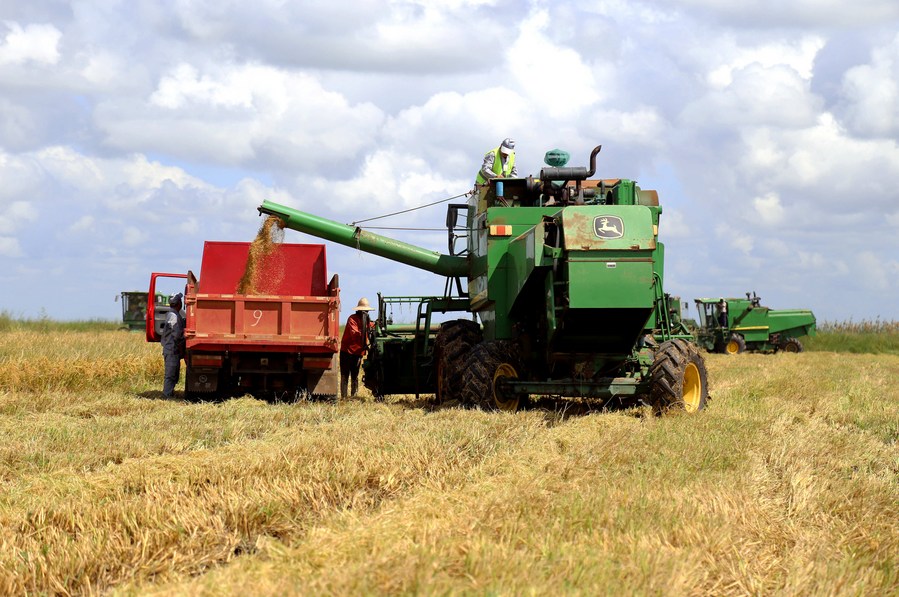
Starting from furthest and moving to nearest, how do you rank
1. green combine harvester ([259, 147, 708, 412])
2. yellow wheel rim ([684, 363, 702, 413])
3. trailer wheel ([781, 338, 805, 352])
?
trailer wheel ([781, 338, 805, 352]) < yellow wheel rim ([684, 363, 702, 413]) < green combine harvester ([259, 147, 708, 412])

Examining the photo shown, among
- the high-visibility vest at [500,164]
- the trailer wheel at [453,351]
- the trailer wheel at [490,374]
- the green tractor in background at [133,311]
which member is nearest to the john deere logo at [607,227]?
the trailer wheel at [490,374]

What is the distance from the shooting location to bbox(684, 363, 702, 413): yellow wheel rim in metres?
11.4

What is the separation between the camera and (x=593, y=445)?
7.98m

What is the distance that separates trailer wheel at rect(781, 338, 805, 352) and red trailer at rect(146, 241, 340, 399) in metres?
25.3

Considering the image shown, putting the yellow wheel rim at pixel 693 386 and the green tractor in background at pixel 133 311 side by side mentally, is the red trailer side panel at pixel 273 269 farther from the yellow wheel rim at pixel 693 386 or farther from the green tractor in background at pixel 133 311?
the green tractor in background at pixel 133 311

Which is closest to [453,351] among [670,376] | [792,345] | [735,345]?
[670,376]

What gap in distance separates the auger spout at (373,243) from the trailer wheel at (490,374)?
2.74 metres

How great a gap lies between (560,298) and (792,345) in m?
27.6

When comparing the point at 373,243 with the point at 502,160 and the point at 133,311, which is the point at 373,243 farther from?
the point at 133,311

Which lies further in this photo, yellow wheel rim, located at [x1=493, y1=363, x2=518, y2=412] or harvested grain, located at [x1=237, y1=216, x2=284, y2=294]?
harvested grain, located at [x1=237, y1=216, x2=284, y2=294]

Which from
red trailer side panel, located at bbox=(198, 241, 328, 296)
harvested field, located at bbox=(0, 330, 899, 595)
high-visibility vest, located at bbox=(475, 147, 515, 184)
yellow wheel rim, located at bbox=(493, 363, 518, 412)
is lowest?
harvested field, located at bbox=(0, 330, 899, 595)

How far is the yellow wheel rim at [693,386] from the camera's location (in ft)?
37.3

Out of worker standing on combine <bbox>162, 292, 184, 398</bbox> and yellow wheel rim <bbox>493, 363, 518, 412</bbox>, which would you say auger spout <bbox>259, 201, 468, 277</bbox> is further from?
yellow wheel rim <bbox>493, 363, 518, 412</bbox>

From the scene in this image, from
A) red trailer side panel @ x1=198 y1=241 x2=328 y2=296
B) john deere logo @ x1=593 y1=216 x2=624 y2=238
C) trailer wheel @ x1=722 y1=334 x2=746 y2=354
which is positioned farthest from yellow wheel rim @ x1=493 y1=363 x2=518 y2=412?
trailer wheel @ x1=722 y1=334 x2=746 y2=354
